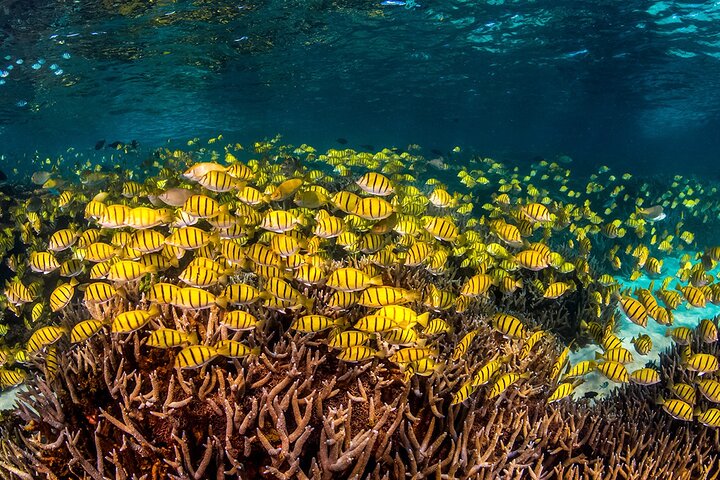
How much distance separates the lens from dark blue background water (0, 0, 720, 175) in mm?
19984

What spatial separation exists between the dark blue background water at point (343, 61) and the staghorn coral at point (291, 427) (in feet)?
60.7

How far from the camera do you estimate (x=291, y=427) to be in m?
3.27

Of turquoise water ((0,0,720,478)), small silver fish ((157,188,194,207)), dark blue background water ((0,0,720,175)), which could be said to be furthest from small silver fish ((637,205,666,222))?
dark blue background water ((0,0,720,175))

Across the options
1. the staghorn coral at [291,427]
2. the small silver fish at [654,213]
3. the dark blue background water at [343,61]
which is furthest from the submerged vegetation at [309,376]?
the dark blue background water at [343,61]

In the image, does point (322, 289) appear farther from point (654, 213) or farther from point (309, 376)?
point (654, 213)

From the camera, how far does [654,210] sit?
10.5 metres

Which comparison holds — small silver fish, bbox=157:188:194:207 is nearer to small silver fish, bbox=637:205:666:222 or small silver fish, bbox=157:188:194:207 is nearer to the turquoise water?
the turquoise water

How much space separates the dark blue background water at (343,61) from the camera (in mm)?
19984

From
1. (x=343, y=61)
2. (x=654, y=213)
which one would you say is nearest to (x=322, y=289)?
(x=654, y=213)

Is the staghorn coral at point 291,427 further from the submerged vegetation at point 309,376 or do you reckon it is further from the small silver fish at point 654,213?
the small silver fish at point 654,213

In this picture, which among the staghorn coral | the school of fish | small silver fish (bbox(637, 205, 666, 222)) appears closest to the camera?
the staghorn coral

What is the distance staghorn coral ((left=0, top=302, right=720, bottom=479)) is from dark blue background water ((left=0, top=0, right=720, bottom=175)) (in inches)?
728

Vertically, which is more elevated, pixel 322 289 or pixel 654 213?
pixel 322 289

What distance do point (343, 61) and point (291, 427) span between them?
29.7 meters
